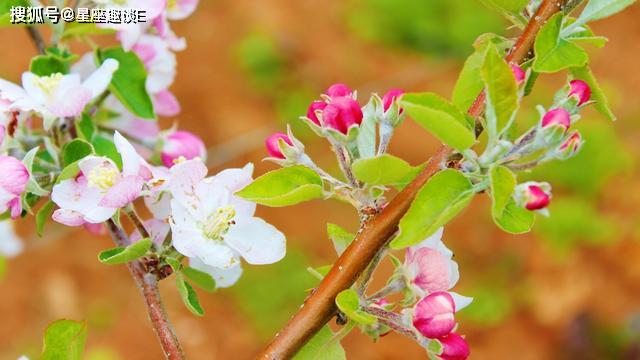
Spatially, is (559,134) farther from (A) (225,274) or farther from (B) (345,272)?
(A) (225,274)

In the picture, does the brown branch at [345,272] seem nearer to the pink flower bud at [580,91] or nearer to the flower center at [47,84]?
the pink flower bud at [580,91]

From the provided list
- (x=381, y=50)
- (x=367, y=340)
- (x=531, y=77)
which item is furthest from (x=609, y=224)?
(x=531, y=77)

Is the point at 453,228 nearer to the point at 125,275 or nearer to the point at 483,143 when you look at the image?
the point at 483,143

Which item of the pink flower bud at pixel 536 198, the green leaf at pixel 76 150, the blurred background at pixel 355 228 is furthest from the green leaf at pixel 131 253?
the blurred background at pixel 355 228

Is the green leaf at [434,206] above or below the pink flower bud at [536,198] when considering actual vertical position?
below

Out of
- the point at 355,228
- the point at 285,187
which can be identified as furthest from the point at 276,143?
the point at 355,228

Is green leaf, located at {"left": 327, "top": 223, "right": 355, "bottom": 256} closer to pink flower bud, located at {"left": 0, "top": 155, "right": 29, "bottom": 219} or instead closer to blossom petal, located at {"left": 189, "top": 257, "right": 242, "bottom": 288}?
blossom petal, located at {"left": 189, "top": 257, "right": 242, "bottom": 288}

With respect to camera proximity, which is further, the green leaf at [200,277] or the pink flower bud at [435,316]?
the green leaf at [200,277]
